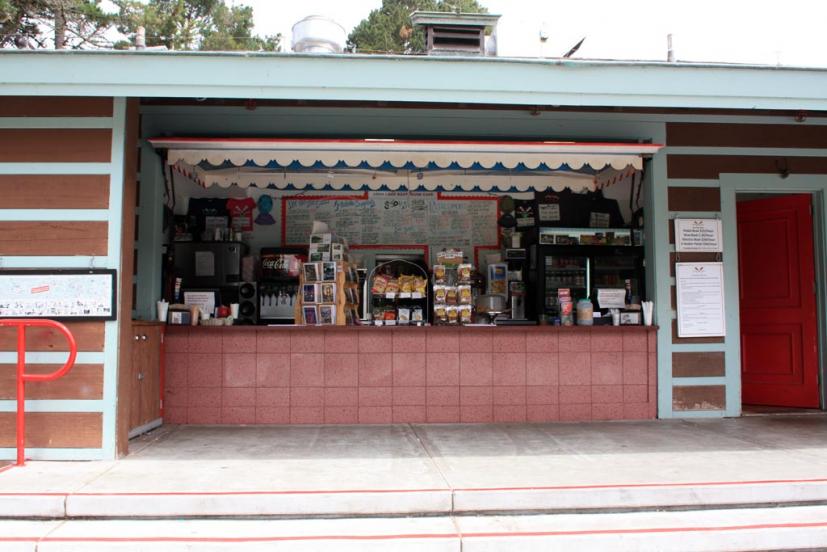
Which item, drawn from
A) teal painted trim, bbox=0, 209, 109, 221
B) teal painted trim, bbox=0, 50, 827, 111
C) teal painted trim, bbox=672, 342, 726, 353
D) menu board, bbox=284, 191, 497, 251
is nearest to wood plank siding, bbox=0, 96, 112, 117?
teal painted trim, bbox=0, 50, 827, 111

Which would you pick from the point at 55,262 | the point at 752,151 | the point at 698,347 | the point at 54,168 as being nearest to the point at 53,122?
the point at 54,168

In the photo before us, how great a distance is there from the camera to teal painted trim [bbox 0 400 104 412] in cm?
546

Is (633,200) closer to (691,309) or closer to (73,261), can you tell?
(691,309)

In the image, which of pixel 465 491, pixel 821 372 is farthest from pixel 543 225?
pixel 465 491

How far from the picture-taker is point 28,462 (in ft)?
17.7

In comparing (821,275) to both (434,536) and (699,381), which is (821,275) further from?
(434,536)

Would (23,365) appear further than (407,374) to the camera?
No

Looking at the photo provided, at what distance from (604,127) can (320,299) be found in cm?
357

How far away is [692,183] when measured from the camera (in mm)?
7621

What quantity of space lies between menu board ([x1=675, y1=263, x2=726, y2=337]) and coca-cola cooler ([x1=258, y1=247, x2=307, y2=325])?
15.0 feet

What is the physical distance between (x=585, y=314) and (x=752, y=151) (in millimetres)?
2564

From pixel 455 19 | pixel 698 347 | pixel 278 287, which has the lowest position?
pixel 698 347

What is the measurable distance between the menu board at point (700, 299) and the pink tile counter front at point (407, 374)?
0.46 metres

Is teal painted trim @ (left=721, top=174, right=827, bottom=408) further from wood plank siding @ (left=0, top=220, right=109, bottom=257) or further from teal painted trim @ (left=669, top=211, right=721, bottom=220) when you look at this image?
wood plank siding @ (left=0, top=220, right=109, bottom=257)
